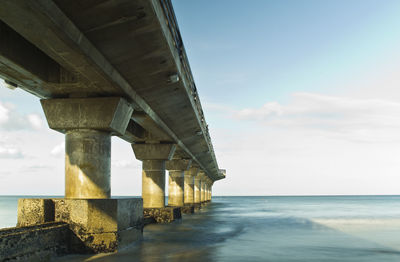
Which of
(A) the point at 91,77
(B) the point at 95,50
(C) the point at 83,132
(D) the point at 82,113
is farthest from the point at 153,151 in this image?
(B) the point at 95,50

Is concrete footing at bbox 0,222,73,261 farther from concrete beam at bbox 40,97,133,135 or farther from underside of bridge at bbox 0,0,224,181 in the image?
underside of bridge at bbox 0,0,224,181

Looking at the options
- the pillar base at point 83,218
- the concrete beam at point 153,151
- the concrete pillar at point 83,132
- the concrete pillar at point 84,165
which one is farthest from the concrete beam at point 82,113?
the concrete beam at point 153,151

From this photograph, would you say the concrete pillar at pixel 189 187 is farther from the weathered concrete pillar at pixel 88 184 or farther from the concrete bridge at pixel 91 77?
the weathered concrete pillar at pixel 88 184

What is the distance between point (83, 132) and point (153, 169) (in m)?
12.7

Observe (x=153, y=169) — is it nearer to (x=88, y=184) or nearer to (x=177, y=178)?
(x=177, y=178)

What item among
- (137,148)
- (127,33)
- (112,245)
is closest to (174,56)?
(127,33)

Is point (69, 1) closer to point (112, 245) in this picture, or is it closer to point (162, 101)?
point (112, 245)

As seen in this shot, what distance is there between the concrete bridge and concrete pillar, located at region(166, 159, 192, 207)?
821 inches

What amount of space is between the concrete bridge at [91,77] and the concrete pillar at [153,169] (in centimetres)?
900

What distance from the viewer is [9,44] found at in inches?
380

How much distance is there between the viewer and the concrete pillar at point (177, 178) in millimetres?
36469

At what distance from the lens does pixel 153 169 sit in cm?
2489

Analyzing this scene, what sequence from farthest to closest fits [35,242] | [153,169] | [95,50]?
[153,169] < [95,50] < [35,242]

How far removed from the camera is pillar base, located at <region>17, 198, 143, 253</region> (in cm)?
1109
